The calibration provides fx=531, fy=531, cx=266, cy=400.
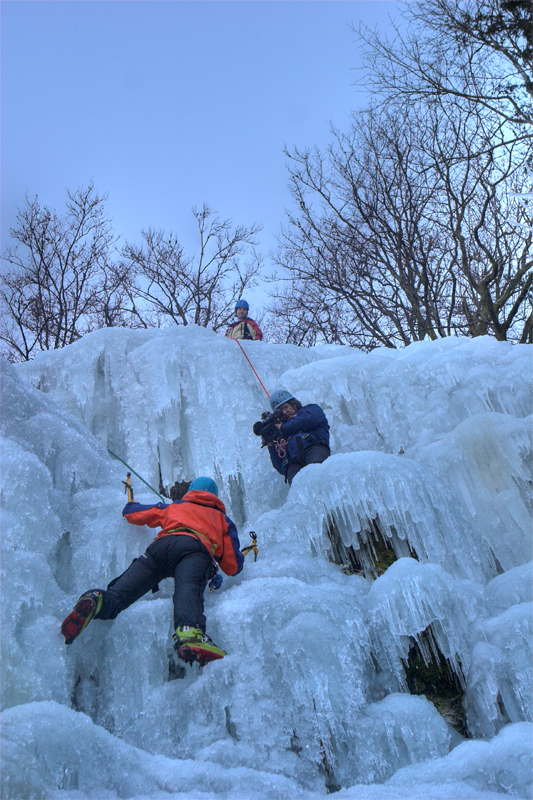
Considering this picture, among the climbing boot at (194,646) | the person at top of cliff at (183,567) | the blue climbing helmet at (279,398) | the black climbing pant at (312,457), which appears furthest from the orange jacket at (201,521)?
the blue climbing helmet at (279,398)

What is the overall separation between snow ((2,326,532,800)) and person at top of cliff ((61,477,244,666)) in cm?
12

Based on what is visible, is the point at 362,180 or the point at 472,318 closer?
the point at 472,318

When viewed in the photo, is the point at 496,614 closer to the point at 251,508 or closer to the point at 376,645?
the point at 376,645

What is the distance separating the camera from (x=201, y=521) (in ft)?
11.0

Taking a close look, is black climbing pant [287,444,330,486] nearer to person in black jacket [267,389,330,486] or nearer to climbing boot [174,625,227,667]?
person in black jacket [267,389,330,486]

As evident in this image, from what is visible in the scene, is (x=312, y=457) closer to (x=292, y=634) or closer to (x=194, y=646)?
(x=292, y=634)

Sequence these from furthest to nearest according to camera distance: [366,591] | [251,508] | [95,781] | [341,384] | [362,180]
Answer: [362,180], [341,384], [251,508], [366,591], [95,781]

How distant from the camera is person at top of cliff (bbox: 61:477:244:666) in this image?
8.77ft

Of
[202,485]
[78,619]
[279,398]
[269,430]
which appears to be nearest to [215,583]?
[202,485]

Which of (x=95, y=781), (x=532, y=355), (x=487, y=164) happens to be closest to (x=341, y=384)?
(x=532, y=355)

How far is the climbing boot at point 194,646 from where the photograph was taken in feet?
8.54

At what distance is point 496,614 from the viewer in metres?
3.13

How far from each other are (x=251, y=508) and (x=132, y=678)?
2337mm

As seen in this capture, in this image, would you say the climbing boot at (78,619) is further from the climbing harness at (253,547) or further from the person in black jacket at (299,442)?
the person in black jacket at (299,442)
